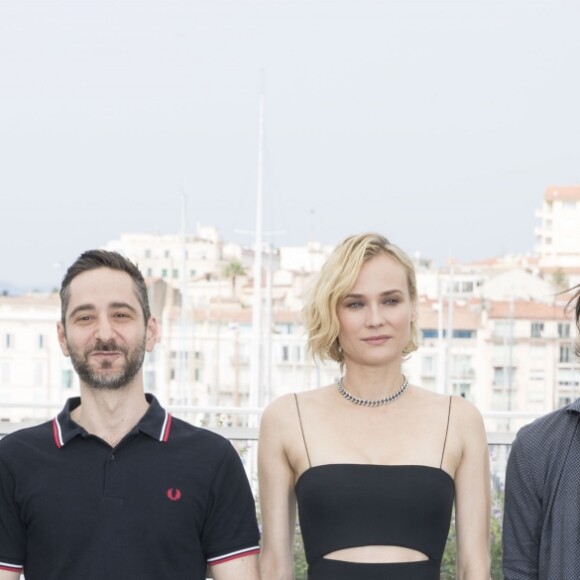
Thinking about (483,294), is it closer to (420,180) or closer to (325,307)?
(420,180)

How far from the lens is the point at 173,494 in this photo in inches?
90.4

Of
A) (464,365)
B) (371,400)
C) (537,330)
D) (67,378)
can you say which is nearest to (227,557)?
(371,400)

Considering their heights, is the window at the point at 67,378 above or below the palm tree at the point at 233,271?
below

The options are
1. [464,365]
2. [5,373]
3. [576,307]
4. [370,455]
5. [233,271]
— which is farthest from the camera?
[233,271]

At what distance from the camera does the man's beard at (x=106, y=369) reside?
2.31 meters

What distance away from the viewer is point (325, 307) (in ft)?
8.32

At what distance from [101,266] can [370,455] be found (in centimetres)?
71

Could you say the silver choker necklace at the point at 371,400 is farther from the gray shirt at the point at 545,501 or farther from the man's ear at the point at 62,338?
the man's ear at the point at 62,338

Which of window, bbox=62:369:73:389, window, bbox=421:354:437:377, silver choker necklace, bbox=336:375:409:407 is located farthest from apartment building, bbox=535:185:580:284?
silver choker necklace, bbox=336:375:409:407

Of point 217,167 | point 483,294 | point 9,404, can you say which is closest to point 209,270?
point 217,167

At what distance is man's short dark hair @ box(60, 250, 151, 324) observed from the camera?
2.40 m

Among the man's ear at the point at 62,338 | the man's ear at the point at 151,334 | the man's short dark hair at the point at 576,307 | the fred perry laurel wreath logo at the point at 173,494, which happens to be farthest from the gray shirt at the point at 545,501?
the man's ear at the point at 62,338

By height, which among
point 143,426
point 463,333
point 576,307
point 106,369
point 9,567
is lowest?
point 463,333

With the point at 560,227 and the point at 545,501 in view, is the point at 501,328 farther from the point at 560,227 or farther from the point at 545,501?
the point at 545,501
